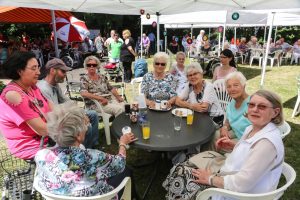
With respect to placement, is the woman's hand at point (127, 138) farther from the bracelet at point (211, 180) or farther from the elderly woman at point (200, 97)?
the elderly woman at point (200, 97)

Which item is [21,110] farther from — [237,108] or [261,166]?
[237,108]

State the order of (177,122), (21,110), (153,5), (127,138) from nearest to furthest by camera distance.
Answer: (21,110) → (127,138) → (177,122) → (153,5)

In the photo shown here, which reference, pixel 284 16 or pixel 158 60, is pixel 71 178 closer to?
pixel 158 60

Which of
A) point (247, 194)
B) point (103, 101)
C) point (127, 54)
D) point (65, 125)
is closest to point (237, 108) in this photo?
point (247, 194)

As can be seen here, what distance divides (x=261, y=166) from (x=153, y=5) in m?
3.64

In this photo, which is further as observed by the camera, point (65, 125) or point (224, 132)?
point (224, 132)

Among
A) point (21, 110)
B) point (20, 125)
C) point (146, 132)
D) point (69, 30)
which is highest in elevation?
point (69, 30)

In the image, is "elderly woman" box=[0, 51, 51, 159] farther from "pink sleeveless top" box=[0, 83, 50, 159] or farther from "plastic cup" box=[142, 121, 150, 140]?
"plastic cup" box=[142, 121, 150, 140]

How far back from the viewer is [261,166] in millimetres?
1646

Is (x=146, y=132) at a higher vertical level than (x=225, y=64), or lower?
lower

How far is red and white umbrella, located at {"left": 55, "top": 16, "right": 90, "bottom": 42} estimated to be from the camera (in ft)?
37.8

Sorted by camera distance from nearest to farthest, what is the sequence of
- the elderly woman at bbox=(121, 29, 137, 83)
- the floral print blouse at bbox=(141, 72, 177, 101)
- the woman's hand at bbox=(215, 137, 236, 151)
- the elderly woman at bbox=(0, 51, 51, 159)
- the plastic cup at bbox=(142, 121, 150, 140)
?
the elderly woman at bbox=(0, 51, 51, 159) → the plastic cup at bbox=(142, 121, 150, 140) → the woman's hand at bbox=(215, 137, 236, 151) → the floral print blouse at bbox=(141, 72, 177, 101) → the elderly woman at bbox=(121, 29, 137, 83)

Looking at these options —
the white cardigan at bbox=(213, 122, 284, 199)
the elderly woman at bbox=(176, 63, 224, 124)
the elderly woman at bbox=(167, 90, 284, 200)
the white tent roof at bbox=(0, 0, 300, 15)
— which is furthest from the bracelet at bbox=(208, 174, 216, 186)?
the white tent roof at bbox=(0, 0, 300, 15)

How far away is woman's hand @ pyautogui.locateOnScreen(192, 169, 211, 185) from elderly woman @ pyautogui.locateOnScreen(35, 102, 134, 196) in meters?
0.75
